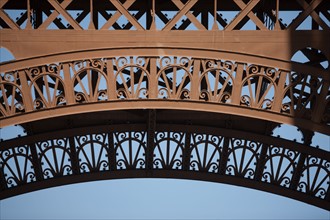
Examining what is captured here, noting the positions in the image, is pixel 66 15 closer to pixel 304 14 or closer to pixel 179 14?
pixel 179 14

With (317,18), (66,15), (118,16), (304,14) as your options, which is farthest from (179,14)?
(317,18)

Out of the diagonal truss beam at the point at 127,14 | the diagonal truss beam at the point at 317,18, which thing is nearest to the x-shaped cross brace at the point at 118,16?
the diagonal truss beam at the point at 127,14

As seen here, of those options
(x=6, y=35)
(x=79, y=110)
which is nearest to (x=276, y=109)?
(x=79, y=110)

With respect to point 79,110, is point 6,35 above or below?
above

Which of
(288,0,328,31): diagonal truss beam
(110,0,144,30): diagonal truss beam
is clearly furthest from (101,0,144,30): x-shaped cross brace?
(288,0,328,31): diagonal truss beam

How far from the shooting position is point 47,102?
57.5ft

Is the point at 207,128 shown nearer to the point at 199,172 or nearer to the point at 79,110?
the point at 199,172

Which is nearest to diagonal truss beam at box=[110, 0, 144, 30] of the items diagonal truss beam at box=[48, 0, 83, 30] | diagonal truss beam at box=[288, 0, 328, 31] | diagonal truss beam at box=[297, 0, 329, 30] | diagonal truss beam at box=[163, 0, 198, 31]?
diagonal truss beam at box=[163, 0, 198, 31]

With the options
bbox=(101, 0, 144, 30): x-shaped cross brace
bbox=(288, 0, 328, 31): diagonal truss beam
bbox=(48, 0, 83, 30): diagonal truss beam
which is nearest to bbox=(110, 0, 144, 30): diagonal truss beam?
bbox=(101, 0, 144, 30): x-shaped cross brace

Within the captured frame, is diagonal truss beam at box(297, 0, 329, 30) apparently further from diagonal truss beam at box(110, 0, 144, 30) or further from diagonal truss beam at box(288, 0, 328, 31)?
diagonal truss beam at box(110, 0, 144, 30)

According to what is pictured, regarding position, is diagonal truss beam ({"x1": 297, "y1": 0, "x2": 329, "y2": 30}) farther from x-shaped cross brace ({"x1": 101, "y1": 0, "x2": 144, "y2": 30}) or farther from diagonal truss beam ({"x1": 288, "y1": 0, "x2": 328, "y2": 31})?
x-shaped cross brace ({"x1": 101, "y1": 0, "x2": 144, "y2": 30})

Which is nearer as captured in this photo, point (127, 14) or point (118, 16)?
point (127, 14)

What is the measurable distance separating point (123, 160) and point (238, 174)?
2.70 meters

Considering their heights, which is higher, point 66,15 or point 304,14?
point 304,14
